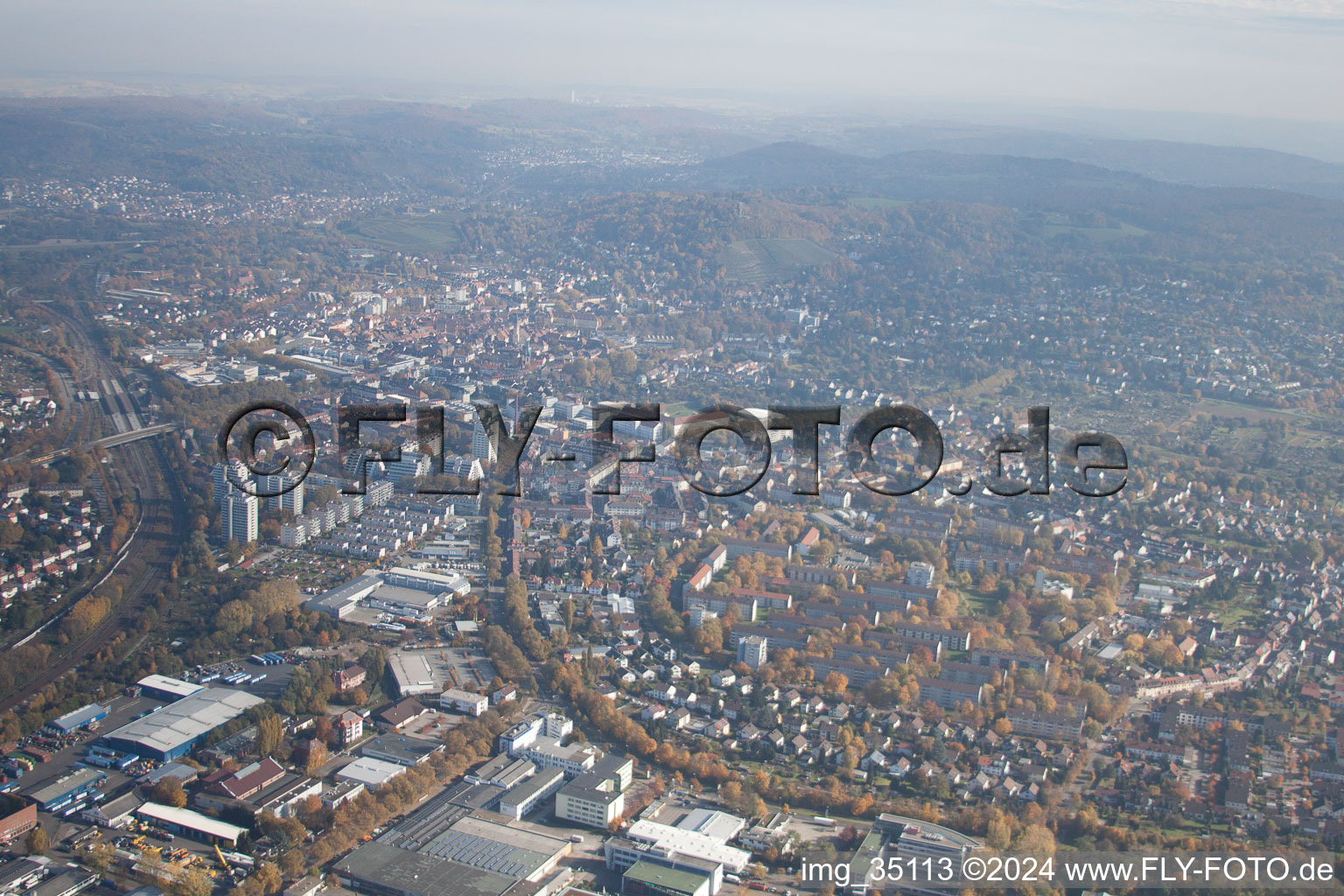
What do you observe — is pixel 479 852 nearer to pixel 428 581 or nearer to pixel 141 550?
pixel 428 581

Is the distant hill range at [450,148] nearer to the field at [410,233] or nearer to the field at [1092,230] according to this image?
the field at [410,233]

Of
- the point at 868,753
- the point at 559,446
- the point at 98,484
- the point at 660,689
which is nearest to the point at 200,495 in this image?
the point at 98,484

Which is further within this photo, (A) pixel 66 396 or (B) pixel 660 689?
(A) pixel 66 396

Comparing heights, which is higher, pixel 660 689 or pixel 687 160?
pixel 687 160

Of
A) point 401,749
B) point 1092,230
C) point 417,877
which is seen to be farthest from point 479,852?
point 1092,230

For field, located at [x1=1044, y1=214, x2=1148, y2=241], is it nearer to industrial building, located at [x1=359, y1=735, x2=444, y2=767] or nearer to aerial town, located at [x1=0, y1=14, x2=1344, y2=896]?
aerial town, located at [x1=0, y1=14, x2=1344, y2=896]

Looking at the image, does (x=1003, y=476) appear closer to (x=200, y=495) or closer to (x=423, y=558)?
(x=423, y=558)
